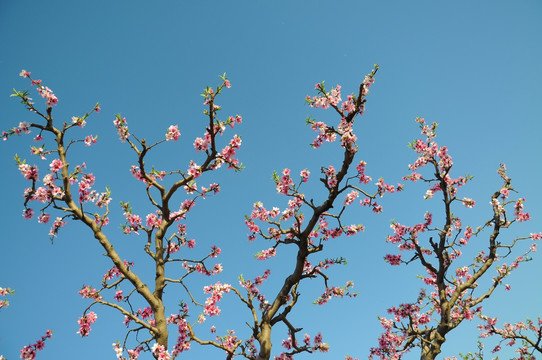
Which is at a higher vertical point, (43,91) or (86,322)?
(43,91)

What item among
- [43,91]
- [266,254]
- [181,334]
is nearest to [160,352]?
[181,334]

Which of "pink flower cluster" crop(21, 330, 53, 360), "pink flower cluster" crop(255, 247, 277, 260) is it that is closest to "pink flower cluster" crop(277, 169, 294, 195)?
"pink flower cluster" crop(255, 247, 277, 260)

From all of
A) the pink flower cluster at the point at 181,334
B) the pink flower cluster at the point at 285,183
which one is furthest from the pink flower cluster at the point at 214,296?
the pink flower cluster at the point at 285,183

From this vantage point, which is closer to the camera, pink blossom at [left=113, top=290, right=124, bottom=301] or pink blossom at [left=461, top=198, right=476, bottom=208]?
pink blossom at [left=113, top=290, right=124, bottom=301]

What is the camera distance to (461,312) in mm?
11148

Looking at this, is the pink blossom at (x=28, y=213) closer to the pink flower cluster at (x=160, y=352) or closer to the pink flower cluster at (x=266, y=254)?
the pink flower cluster at (x=160, y=352)

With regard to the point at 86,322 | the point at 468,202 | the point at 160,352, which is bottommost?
the point at 160,352

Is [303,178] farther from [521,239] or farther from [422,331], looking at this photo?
[521,239]

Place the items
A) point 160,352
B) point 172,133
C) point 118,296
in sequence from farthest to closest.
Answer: point 118,296 < point 172,133 < point 160,352

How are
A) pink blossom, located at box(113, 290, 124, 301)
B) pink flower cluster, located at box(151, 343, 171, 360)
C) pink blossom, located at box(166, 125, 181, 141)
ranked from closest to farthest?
pink flower cluster, located at box(151, 343, 171, 360)
pink blossom, located at box(166, 125, 181, 141)
pink blossom, located at box(113, 290, 124, 301)

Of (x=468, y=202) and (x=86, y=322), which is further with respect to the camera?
(x=468, y=202)

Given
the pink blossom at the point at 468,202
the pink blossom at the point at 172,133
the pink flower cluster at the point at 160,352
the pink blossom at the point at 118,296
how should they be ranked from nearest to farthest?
the pink flower cluster at the point at 160,352
the pink blossom at the point at 172,133
the pink blossom at the point at 118,296
the pink blossom at the point at 468,202

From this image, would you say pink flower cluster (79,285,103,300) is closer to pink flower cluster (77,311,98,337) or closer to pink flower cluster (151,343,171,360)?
pink flower cluster (77,311,98,337)

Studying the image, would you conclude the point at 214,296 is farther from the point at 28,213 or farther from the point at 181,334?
the point at 28,213
